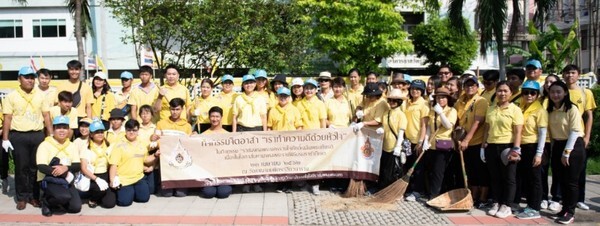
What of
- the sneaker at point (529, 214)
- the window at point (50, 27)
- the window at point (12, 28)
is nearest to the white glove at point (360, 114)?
the sneaker at point (529, 214)

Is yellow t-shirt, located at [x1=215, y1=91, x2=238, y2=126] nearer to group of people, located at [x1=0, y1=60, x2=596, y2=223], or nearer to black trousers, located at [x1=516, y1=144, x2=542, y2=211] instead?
group of people, located at [x1=0, y1=60, x2=596, y2=223]

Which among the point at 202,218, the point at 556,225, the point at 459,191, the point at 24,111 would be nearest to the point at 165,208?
the point at 202,218

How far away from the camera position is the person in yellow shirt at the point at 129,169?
676cm

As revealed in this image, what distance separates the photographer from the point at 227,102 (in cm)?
808

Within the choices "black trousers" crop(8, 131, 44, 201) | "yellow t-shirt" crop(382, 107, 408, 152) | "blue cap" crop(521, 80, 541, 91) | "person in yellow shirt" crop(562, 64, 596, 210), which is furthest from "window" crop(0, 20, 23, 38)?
"person in yellow shirt" crop(562, 64, 596, 210)

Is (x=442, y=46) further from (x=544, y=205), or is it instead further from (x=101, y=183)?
(x=101, y=183)

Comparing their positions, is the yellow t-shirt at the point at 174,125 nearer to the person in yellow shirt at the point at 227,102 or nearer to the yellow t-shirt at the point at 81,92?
the person in yellow shirt at the point at 227,102

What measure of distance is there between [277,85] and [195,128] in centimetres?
156

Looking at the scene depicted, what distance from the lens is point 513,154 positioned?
19.6 feet

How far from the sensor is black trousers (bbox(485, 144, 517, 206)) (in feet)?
20.2

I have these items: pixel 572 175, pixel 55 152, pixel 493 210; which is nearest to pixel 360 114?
pixel 493 210

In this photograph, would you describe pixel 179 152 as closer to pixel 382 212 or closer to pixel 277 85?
pixel 277 85

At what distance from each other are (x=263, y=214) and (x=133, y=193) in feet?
6.32

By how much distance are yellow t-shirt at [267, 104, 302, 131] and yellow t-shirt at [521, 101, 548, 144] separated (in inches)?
122
